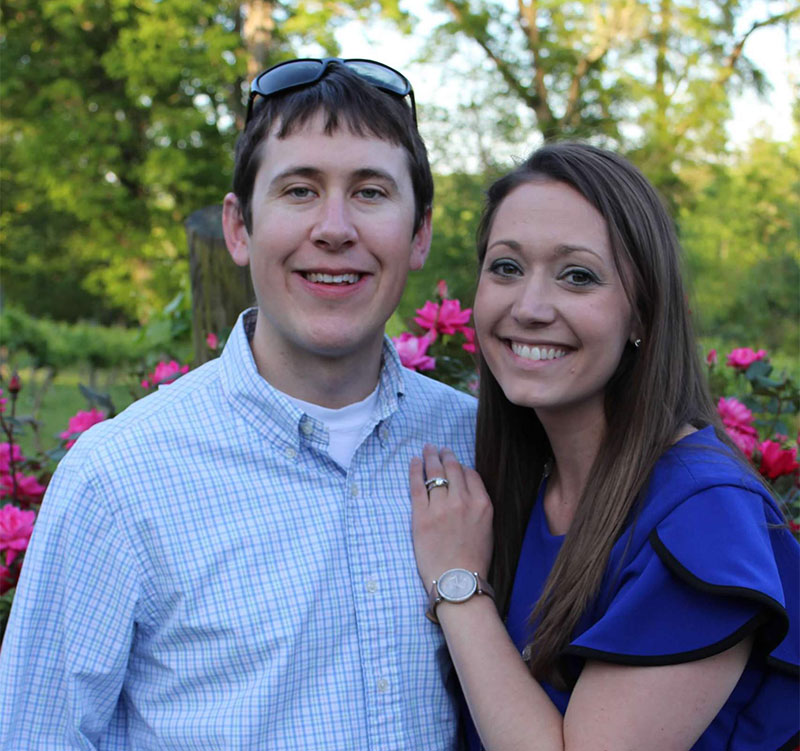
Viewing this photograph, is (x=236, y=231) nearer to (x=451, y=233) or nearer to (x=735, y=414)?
(x=735, y=414)

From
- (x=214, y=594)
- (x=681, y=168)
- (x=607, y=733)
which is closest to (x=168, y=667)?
(x=214, y=594)

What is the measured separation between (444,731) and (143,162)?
19.9 metres

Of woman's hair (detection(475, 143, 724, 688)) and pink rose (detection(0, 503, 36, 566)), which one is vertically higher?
woman's hair (detection(475, 143, 724, 688))

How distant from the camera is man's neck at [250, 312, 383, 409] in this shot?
2197mm

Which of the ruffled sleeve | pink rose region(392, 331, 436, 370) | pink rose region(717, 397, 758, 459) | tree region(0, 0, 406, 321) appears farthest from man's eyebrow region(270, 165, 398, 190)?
tree region(0, 0, 406, 321)

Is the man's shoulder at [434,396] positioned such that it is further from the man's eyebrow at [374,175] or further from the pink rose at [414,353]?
the man's eyebrow at [374,175]

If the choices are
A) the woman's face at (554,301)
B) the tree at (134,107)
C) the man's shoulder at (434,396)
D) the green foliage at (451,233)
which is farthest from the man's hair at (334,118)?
the tree at (134,107)

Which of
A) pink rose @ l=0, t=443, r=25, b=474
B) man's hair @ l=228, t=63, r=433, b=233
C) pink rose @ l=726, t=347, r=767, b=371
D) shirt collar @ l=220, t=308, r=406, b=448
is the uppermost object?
man's hair @ l=228, t=63, r=433, b=233

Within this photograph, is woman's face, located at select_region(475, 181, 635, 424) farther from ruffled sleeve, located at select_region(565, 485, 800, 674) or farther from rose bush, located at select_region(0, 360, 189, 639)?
rose bush, located at select_region(0, 360, 189, 639)

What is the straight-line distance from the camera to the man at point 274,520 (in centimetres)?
188

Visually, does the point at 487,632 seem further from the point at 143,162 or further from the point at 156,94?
the point at 143,162

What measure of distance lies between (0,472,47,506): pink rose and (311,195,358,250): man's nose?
1.31m

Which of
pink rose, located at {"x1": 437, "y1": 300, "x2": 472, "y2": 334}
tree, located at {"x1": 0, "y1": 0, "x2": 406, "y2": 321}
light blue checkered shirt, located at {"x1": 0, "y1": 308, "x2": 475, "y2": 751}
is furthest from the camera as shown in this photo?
tree, located at {"x1": 0, "y1": 0, "x2": 406, "y2": 321}

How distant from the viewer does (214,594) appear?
6.32ft
